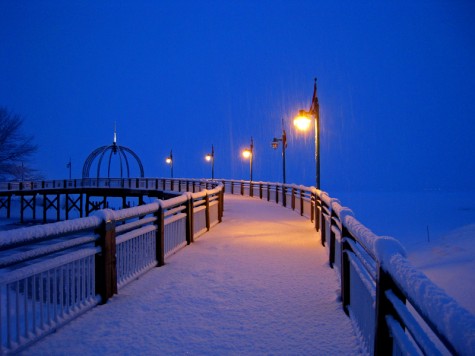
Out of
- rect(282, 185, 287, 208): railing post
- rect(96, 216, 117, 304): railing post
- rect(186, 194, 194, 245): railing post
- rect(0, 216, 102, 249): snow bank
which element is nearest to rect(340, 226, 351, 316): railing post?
rect(96, 216, 117, 304): railing post

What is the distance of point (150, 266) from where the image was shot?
696 cm

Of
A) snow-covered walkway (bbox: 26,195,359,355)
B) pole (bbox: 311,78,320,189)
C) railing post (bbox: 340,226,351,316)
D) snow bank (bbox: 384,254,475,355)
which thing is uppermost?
pole (bbox: 311,78,320,189)

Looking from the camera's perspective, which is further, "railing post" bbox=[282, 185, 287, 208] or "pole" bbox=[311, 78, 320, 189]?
"railing post" bbox=[282, 185, 287, 208]

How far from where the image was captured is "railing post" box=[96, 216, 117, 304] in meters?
4.99

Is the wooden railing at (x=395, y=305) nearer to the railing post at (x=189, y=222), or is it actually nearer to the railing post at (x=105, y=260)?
the railing post at (x=105, y=260)

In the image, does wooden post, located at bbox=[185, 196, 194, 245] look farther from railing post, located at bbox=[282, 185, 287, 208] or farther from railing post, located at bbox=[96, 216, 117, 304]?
railing post, located at bbox=[282, 185, 287, 208]

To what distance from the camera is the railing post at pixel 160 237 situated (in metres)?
7.22

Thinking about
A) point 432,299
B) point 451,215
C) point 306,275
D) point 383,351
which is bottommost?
A: point 451,215

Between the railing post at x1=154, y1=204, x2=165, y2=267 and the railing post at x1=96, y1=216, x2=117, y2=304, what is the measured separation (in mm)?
1987

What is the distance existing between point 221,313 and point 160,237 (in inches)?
116

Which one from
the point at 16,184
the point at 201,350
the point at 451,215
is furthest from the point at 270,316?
the point at 451,215

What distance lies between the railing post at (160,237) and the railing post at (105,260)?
6.52 ft

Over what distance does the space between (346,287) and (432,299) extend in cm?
333

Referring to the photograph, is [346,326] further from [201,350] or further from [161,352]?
[161,352]
